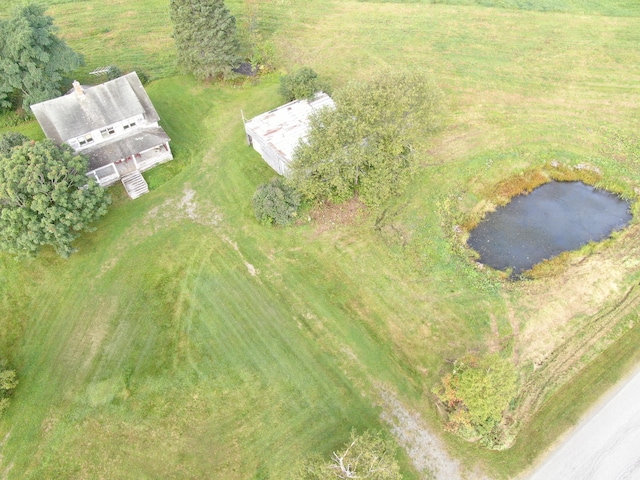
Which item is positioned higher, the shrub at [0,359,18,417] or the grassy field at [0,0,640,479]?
the shrub at [0,359,18,417]

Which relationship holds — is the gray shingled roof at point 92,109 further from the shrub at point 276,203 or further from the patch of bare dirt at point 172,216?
the shrub at point 276,203

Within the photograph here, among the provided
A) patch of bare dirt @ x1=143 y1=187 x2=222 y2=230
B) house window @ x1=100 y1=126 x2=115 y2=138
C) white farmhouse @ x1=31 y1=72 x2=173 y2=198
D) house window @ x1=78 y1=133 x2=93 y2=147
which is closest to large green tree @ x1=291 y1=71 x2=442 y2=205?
patch of bare dirt @ x1=143 y1=187 x2=222 y2=230

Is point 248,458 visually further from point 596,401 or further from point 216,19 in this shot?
point 216,19

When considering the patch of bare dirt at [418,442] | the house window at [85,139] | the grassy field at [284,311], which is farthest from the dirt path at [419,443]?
the house window at [85,139]

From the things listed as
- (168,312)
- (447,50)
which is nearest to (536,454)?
(168,312)

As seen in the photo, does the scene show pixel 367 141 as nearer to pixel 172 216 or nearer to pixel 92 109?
pixel 172 216

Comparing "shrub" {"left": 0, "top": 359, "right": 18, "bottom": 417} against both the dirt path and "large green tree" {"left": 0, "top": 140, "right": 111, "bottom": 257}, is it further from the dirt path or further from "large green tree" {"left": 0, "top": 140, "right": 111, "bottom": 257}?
the dirt path
